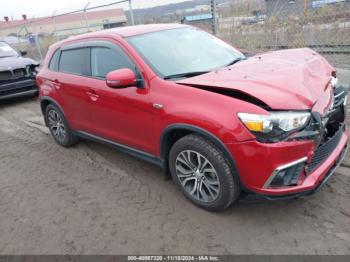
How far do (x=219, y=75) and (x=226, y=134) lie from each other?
29.4 inches

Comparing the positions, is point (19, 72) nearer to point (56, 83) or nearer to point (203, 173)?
point (56, 83)

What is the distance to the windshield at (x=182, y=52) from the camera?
3684 mm

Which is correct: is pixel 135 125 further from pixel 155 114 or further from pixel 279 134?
pixel 279 134

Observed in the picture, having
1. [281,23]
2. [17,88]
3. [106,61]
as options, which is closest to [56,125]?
[106,61]

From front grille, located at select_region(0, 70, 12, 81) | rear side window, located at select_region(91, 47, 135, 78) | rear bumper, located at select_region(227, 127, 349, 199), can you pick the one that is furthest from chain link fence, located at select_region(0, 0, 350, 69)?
rear bumper, located at select_region(227, 127, 349, 199)

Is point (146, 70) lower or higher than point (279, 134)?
higher

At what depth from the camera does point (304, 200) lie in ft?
11.4

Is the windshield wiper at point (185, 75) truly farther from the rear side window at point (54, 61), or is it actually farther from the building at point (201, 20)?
the building at point (201, 20)

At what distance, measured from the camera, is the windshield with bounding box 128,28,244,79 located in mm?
3684

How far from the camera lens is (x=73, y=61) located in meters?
4.82

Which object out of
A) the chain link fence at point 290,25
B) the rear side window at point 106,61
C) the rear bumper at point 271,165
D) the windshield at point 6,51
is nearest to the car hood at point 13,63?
the windshield at point 6,51

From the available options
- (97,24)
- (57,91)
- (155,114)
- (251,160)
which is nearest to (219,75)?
(155,114)

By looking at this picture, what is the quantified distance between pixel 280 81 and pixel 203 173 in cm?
110

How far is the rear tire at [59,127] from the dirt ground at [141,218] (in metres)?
0.69
